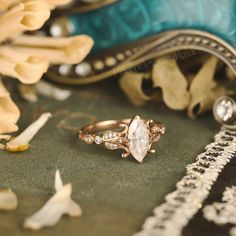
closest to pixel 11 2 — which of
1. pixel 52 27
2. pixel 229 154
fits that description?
pixel 52 27

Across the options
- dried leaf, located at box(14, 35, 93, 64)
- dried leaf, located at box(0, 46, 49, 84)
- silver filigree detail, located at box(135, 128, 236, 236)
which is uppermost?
dried leaf, located at box(14, 35, 93, 64)

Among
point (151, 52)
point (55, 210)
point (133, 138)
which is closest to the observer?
point (55, 210)

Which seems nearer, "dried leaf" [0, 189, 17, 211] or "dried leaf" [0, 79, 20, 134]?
"dried leaf" [0, 189, 17, 211]

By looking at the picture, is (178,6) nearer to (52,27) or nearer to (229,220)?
(52,27)

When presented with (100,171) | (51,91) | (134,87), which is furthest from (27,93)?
(100,171)

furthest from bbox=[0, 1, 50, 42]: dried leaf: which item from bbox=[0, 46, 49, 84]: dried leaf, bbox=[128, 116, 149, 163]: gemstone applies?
bbox=[128, 116, 149, 163]: gemstone

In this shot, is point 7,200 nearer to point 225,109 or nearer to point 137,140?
point 137,140

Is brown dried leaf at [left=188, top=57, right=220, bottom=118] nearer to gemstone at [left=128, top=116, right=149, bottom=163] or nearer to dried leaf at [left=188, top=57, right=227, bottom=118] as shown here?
dried leaf at [left=188, top=57, right=227, bottom=118]
